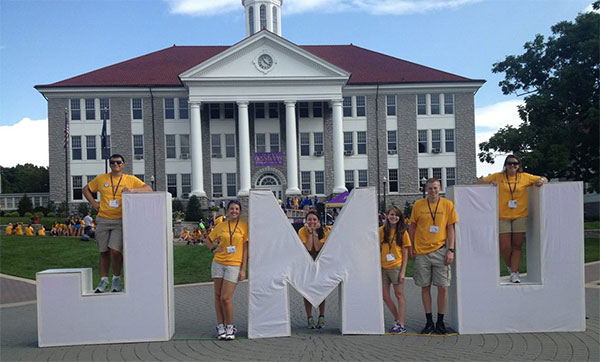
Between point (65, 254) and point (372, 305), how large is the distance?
1325 cm

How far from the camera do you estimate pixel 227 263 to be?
23.9 ft

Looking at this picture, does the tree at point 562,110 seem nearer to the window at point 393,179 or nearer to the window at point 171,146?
the window at point 393,179

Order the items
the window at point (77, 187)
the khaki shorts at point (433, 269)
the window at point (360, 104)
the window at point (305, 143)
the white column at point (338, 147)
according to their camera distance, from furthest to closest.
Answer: the window at point (360, 104)
the window at point (305, 143)
the window at point (77, 187)
the white column at point (338, 147)
the khaki shorts at point (433, 269)

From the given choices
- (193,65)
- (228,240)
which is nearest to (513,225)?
(228,240)

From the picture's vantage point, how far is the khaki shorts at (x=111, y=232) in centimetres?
769

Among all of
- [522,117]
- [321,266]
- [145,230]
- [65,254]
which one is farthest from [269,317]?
[522,117]

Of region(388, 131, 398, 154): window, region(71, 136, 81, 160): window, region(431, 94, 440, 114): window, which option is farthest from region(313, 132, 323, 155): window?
region(71, 136, 81, 160): window

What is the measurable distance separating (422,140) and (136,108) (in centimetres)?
2347

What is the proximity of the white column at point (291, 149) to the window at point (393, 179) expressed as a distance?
844 cm

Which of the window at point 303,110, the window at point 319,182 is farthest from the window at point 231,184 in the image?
the window at point 303,110

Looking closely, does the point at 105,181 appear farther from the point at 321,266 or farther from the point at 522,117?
the point at 522,117

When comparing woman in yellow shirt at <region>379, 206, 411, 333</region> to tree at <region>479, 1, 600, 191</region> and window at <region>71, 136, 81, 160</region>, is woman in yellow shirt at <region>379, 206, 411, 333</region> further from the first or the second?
window at <region>71, 136, 81, 160</region>

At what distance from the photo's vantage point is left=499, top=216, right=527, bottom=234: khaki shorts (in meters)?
8.05

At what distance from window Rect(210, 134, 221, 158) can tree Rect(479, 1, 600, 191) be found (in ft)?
74.9
